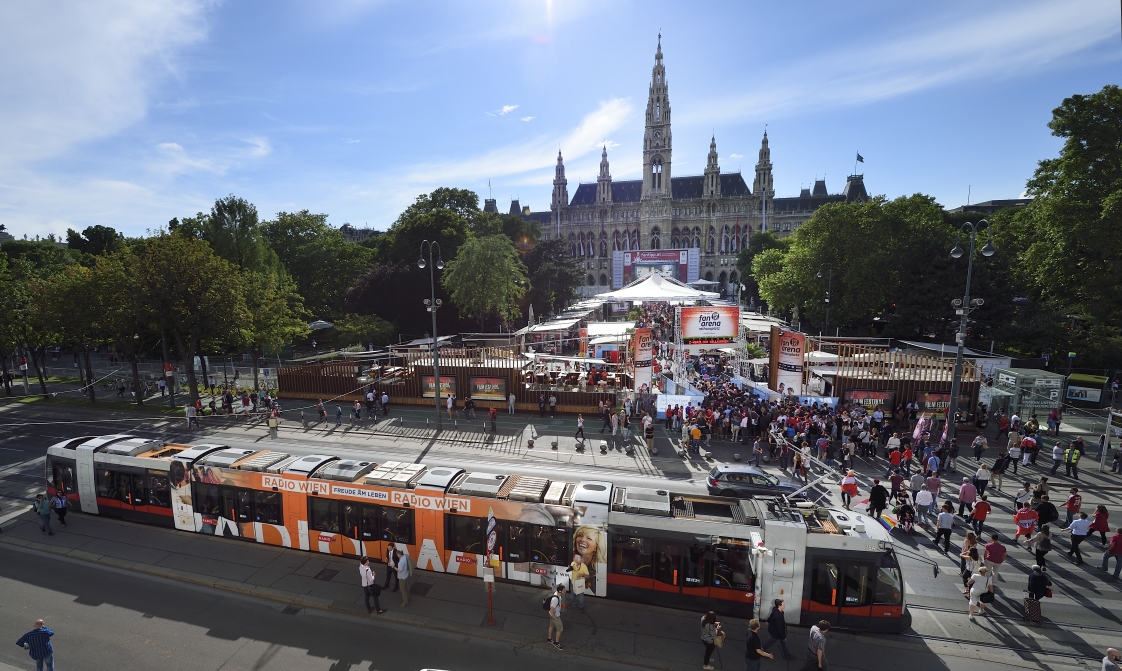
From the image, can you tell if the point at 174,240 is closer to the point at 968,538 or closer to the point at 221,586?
the point at 221,586

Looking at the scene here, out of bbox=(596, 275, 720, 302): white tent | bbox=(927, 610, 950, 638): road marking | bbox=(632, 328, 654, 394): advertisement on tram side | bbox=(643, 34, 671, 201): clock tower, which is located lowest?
bbox=(927, 610, 950, 638): road marking

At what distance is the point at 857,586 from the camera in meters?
9.46

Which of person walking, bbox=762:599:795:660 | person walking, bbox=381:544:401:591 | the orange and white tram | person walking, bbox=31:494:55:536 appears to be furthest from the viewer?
person walking, bbox=31:494:55:536

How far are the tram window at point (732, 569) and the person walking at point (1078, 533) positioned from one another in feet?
28.2

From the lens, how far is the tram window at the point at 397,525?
11578mm

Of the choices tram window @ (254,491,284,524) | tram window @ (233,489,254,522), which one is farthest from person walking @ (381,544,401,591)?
Answer: tram window @ (233,489,254,522)

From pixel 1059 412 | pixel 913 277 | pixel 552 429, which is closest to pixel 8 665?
pixel 552 429

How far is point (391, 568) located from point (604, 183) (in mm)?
124357

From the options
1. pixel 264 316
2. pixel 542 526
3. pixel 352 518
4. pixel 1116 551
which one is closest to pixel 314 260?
pixel 264 316

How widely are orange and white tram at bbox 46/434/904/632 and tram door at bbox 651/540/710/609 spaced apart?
A: 0.02m

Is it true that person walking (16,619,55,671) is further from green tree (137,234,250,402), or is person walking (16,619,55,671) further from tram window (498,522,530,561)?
green tree (137,234,250,402)

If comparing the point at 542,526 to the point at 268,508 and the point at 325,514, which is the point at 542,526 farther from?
the point at 268,508

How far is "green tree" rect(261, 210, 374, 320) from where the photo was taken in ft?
173

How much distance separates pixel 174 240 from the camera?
87.7 ft
